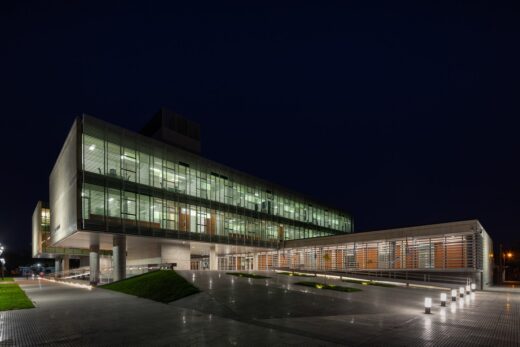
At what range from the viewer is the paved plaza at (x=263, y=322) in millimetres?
11672

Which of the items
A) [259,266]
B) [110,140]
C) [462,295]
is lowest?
[259,266]

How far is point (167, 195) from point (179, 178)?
2.94 meters

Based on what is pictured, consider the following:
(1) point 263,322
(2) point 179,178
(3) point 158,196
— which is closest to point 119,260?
(3) point 158,196

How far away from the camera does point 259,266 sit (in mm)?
64438

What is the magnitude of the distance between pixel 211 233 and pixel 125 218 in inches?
511

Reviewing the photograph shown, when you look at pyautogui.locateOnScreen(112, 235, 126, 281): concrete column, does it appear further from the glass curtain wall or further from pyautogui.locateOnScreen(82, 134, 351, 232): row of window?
the glass curtain wall

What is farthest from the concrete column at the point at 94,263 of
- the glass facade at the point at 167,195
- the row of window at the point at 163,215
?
Answer: the row of window at the point at 163,215

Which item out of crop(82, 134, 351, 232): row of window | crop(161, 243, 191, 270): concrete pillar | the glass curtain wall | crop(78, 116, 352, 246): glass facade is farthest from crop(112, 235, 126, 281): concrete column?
the glass curtain wall

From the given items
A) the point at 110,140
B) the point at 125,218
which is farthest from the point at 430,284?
the point at 110,140

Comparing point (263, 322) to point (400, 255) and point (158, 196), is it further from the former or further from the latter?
point (400, 255)

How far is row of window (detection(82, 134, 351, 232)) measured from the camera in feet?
119

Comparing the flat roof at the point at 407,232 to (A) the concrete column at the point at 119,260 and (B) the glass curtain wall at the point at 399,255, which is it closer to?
(B) the glass curtain wall at the point at 399,255

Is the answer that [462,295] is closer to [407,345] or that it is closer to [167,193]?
[407,345]

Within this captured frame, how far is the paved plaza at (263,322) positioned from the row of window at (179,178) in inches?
722
